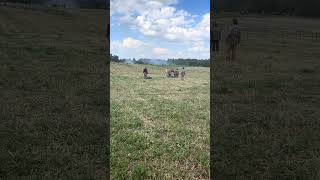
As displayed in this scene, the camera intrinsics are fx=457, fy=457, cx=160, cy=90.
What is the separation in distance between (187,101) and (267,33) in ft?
131

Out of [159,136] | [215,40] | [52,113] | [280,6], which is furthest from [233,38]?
[280,6]

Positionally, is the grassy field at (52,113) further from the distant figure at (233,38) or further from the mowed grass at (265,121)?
the distant figure at (233,38)

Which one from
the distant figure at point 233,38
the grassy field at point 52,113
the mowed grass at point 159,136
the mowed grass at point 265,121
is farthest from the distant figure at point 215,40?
the mowed grass at point 159,136

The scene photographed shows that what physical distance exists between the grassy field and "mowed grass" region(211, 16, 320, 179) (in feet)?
9.01

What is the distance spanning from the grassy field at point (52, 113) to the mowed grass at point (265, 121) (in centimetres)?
275

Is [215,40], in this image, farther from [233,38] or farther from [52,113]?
[52,113]

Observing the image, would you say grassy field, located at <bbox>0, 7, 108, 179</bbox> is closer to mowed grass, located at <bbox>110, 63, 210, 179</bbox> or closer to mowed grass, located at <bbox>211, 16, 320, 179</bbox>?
mowed grass, located at <bbox>110, 63, 210, 179</bbox>

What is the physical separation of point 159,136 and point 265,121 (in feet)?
10.3

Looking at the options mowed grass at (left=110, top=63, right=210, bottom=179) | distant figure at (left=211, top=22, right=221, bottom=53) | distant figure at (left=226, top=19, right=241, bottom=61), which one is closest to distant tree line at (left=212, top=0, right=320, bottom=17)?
distant figure at (left=211, top=22, right=221, bottom=53)

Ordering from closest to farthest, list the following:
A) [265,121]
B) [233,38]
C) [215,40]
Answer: [265,121] < [233,38] < [215,40]

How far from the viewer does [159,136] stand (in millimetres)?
10742

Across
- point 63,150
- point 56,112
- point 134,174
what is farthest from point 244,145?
point 56,112

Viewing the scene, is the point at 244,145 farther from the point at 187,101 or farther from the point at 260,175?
the point at 187,101

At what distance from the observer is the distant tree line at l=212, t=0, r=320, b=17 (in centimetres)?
7572
